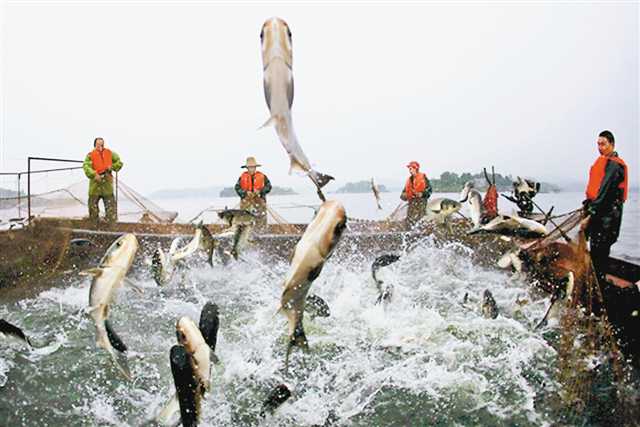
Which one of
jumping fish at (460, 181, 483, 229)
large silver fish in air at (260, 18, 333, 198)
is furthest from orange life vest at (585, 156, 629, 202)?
large silver fish in air at (260, 18, 333, 198)

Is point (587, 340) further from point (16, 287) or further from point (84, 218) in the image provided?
point (84, 218)

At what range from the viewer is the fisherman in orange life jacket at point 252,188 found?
1427cm

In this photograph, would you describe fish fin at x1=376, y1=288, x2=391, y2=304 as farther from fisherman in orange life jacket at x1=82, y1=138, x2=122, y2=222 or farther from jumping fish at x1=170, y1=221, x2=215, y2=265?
fisherman in orange life jacket at x1=82, y1=138, x2=122, y2=222

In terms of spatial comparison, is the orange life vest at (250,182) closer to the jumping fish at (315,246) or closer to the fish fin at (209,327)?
the fish fin at (209,327)

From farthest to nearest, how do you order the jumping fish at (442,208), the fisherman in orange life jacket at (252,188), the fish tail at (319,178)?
the fisherman in orange life jacket at (252,188), the jumping fish at (442,208), the fish tail at (319,178)

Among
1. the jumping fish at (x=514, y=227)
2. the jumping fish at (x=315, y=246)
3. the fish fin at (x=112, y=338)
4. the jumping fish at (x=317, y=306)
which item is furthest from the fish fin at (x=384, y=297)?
the jumping fish at (x=315, y=246)

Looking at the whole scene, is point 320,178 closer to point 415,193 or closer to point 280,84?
point 280,84

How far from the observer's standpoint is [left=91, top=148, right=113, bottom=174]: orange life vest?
45.0 feet

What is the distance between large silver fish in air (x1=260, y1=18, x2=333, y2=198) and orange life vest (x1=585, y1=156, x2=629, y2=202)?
6181 millimetres

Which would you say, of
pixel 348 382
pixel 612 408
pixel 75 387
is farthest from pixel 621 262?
pixel 75 387

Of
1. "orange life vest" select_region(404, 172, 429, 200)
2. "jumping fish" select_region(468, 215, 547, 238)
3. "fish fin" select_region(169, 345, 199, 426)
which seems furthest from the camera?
"orange life vest" select_region(404, 172, 429, 200)

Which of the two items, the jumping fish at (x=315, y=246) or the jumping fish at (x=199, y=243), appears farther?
the jumping fish at (x=199, y=243)

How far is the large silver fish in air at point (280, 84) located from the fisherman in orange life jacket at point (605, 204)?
566 cm

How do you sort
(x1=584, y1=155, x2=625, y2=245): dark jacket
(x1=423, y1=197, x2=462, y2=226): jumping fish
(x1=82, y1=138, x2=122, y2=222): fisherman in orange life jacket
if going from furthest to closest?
(x1=82, y1=138, x2=122, y2=222): fisherman in orange life jacket < (x1=423, y1=197, x2=462, y2=226): jumping fish < (x1=584, y1=155, x2=625, y2=245): dark jacket
